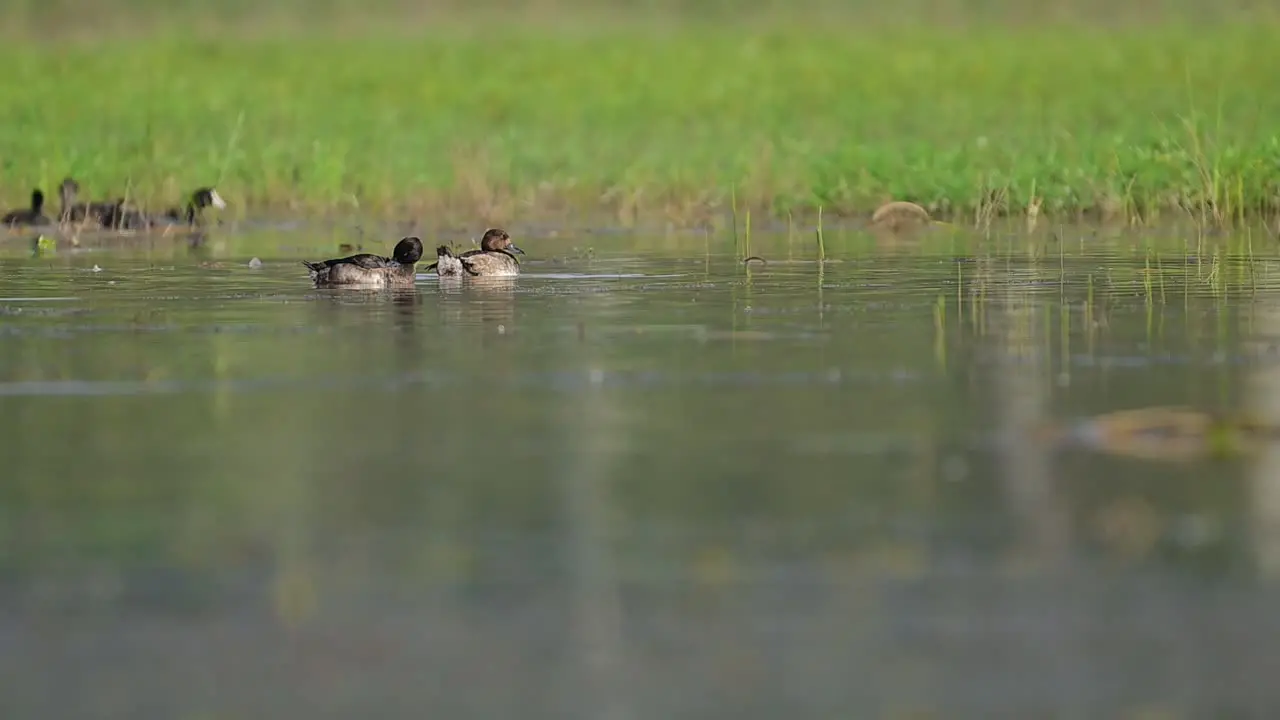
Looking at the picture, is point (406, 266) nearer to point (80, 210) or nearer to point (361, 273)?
point (361, 273)

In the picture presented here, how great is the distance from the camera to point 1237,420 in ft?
31.5

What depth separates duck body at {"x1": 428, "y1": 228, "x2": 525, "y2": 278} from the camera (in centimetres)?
1892

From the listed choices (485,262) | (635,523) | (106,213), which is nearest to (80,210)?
(106,213)

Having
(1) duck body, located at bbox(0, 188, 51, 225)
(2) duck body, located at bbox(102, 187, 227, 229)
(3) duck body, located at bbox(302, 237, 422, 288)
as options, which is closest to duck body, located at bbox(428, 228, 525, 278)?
Result: (3) duck body, located at bbox(302, 237, 422, 288)

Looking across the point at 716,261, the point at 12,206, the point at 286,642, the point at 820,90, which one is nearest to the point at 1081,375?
the point at 286,642

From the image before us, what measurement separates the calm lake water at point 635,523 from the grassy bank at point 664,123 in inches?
401

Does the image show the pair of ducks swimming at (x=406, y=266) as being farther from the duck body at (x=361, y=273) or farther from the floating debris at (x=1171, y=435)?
the floating debris at (x=1171, y=435)

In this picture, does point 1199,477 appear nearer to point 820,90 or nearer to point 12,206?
point 12,206

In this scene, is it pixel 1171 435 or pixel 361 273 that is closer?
pixel 1171 435

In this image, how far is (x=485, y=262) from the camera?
1902 cm

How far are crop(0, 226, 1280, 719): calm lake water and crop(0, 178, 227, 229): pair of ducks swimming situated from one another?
10962 millimetres

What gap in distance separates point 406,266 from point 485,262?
567 millimetres

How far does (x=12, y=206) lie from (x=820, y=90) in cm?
2249

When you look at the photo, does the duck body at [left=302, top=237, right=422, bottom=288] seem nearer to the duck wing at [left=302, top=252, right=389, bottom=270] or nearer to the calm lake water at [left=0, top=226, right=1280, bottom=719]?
the duck wing at [left=302, top=252, right=389, bottom=270]
